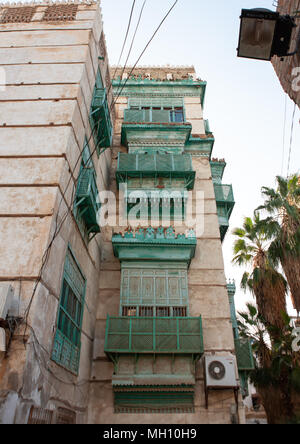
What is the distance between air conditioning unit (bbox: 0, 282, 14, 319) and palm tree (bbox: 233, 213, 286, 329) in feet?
37.3

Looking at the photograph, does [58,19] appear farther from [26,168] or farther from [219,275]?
[219,275]

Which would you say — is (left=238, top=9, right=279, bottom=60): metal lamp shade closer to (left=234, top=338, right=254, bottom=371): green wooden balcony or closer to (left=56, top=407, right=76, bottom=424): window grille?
(left=56, top=407, right=76, bottom=424): window grille

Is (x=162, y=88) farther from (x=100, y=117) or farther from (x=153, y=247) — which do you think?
(x=153, y=247)

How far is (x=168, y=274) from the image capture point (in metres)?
11.9

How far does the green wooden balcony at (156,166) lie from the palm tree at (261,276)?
15.9ft

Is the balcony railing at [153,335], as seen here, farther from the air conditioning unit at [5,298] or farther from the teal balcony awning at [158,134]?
the teal balcony awning at [158,134]

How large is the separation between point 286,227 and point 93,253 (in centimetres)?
898

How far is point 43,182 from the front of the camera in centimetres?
831

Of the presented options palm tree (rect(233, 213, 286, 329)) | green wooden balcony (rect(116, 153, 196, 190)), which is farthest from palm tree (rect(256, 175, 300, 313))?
green wooden balcony (rect(116, 153, 196, 190))

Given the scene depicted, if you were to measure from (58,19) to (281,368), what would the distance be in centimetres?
1609

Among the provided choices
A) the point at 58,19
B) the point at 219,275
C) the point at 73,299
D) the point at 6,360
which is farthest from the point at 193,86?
the point at 6,360

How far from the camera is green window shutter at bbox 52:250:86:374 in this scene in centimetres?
809

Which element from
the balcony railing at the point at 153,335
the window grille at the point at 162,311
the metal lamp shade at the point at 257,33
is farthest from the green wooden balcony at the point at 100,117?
the metal lamp shade at the point at 257,33

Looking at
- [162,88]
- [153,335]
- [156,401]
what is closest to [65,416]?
[156,401]
